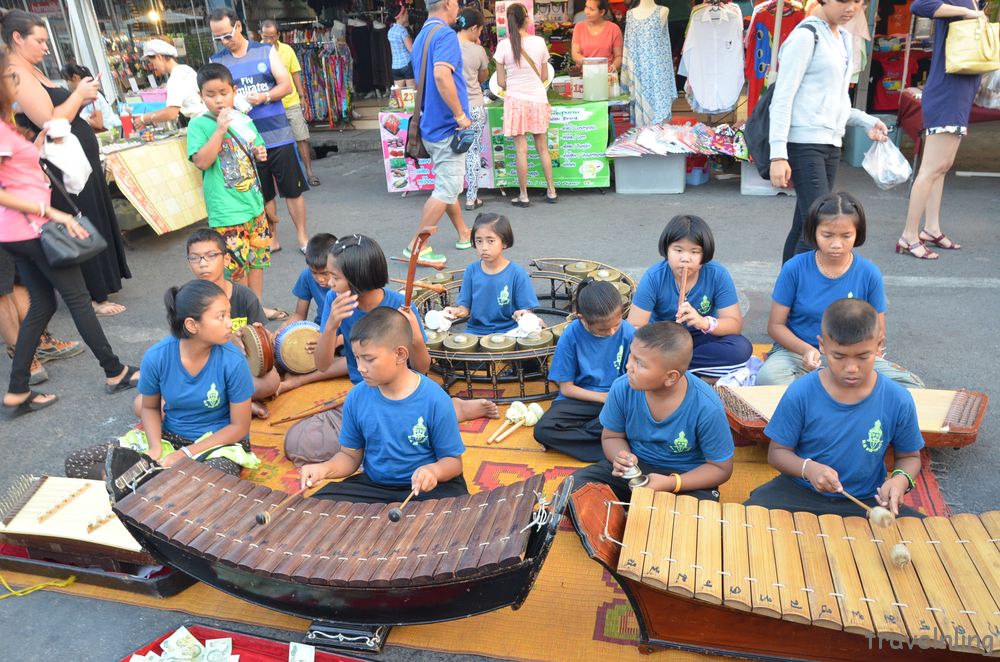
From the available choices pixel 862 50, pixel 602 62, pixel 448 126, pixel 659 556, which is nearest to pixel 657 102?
pixel 602 62

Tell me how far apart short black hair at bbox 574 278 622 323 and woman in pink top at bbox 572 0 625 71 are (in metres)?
4.98

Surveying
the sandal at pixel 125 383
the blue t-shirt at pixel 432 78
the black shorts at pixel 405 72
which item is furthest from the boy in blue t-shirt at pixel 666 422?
the black shorts at pixel 405 72

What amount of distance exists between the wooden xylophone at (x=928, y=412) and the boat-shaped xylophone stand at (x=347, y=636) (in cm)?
172

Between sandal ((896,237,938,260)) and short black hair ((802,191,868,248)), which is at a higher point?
short black hair ((802,191,868,248))

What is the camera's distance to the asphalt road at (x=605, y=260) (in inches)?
107

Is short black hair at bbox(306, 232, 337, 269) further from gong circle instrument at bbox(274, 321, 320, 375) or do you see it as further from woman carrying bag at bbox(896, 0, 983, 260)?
woman carrying bag at bbox(896, 0, 983, 260)

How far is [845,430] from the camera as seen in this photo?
8.04 ft

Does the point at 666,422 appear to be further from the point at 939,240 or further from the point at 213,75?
the point at 939,240

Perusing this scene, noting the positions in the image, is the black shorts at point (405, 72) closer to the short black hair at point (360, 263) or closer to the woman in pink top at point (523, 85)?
the woman in pink top at point (523, 85)

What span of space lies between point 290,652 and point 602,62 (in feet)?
20.7

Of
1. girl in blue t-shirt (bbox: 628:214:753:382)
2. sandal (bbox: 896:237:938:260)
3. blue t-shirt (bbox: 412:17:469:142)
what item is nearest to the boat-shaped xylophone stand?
girl in blue t-shirt (bbox: 628:214:753:382)

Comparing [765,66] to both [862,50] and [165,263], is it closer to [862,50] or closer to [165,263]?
[862,50]

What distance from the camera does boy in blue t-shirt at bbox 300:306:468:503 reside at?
2.59 meters

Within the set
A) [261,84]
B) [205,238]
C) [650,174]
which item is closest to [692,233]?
[205,238]
